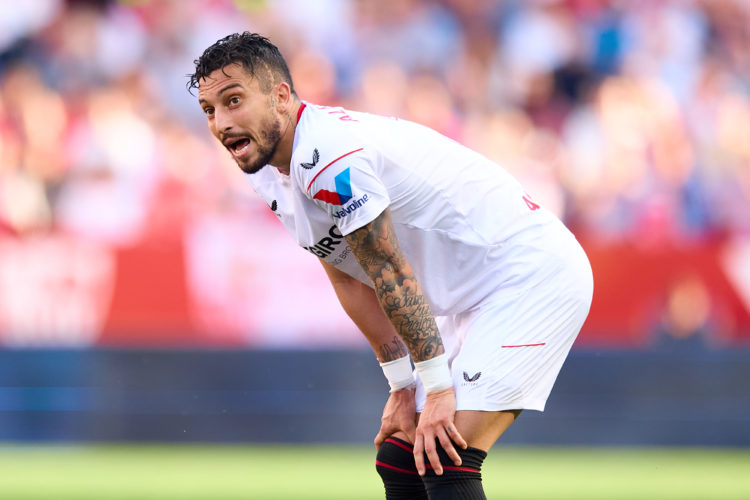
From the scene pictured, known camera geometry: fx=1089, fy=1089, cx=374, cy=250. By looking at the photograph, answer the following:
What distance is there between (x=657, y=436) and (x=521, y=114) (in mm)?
3986

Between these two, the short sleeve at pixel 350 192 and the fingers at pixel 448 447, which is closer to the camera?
the short sleeve at pixel 350 192

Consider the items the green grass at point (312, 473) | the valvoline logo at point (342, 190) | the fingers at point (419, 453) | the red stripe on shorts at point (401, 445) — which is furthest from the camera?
the green grass at point (312, 473)

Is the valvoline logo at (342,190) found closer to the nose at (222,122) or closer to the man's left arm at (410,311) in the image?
the man's left arm at (410,311)

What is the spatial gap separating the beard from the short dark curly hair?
0.14 metres

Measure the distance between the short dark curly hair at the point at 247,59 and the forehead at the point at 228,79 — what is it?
14 mm

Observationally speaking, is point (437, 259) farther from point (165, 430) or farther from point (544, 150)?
point (544, 150)

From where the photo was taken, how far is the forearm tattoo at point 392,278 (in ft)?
12.5

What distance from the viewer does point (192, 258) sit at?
10.3 metres

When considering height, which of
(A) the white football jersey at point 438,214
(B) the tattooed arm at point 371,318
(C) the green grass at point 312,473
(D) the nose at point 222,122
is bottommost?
(C) the green grass at point 312,473

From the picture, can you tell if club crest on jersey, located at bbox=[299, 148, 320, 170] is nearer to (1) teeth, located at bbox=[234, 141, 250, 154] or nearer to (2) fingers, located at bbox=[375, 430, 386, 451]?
(1) teeth, located at bbox=[234, 141, 250, 154]

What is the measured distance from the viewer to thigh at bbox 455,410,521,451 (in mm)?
3924

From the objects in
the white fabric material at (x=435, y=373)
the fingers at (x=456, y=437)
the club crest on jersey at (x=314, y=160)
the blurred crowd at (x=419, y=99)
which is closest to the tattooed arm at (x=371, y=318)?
the white fabric material at (x=435, y=373)

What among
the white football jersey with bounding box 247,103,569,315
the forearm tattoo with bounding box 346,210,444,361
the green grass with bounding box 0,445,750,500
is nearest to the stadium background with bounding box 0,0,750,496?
the green grass with bounding box 0,445,750,500

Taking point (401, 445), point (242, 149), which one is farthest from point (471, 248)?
point (242, 149)
